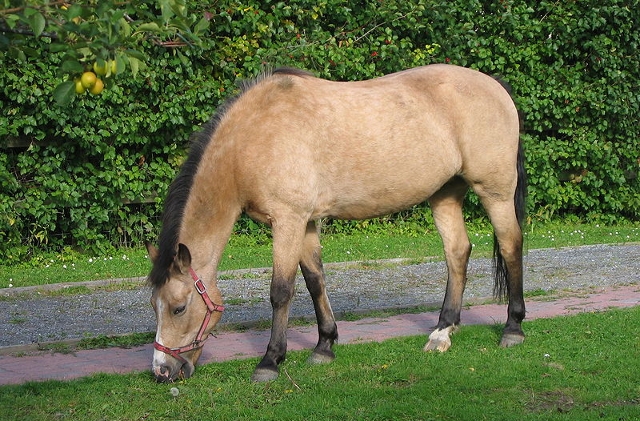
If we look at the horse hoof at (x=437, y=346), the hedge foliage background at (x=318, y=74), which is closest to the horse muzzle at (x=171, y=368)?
the horse hoof at (x=437, y=346)

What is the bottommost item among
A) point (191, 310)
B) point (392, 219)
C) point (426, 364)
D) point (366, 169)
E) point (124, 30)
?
point (392, 219)

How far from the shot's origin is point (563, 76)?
45.2ft

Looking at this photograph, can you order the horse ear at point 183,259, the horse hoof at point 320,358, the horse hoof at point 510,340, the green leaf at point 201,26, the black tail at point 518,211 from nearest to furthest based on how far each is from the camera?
the green leaf at point 201,26 < the horse ear at point 183,259 < the horse hoof at point 320,358 < the horse hoof at point 510,340 < the black tail at point 518,211

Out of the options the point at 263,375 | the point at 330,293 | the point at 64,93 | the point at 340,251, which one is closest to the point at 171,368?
the point at 263,375

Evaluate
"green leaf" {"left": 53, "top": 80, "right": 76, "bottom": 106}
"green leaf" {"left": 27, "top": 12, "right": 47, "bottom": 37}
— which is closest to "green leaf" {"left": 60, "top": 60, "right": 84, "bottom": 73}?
"green leaf" {"left": 53, "top": 80, "right": 76, "bottom": 106}

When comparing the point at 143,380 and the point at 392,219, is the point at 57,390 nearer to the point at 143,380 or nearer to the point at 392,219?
the point at 143,380

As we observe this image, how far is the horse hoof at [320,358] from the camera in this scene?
625 centimetres

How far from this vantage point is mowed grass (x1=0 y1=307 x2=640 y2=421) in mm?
5039

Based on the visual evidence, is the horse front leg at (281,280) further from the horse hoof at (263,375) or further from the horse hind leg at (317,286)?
the horse hind leg at (317,286)

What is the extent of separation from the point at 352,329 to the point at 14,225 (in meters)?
5.20

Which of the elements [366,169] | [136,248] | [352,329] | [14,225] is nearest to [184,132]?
[136,248]

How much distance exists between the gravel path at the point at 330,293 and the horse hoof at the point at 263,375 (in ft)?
6.10

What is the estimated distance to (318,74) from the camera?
11.9m

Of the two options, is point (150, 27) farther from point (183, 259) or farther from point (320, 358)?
point (320, 358)
